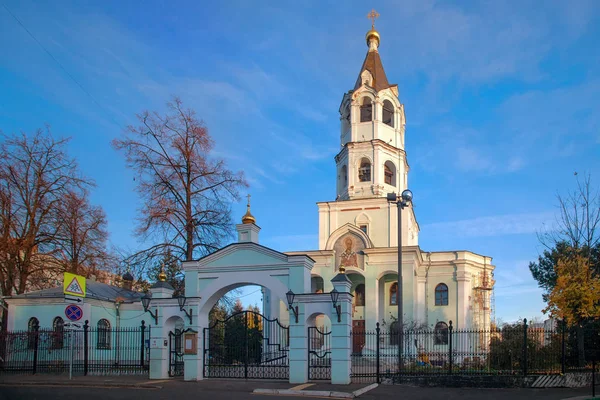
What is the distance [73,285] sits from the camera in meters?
20.2

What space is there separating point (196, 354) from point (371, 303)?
18.9 meters

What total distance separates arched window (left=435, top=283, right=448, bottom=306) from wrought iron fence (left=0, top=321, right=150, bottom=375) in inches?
824

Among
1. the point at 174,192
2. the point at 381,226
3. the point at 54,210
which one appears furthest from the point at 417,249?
the point at 54,210

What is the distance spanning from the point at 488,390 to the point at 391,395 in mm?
3566

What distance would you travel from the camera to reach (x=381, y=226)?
39.7 m

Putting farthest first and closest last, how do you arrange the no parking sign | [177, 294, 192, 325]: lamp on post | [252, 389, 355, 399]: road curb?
[177, 294, 192, 325]: lamp on post
the no parking sign
[252, 389, 355, 399]: road curb

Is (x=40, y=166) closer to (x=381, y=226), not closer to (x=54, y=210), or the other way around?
(x=54, y=210)

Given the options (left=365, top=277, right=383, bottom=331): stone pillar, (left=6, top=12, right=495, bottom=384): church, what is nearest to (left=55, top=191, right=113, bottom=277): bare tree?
(left=6, top=12, right=495, bottom=384): church

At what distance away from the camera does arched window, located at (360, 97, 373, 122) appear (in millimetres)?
41475

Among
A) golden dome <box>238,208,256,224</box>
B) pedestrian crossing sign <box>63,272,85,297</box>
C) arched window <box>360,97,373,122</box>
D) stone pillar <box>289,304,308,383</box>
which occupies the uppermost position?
arched window <box>360,97,373,122</box>

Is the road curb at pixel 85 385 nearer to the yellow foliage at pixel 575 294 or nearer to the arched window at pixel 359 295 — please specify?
the yellow foliage at pixel 575 294

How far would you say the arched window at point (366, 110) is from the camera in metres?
41.5

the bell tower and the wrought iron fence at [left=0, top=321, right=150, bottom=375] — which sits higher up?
the bell tower

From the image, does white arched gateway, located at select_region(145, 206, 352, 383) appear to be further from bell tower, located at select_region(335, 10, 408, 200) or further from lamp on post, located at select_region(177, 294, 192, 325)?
bell tower, located at select_region(335, 10, 408, 200)
